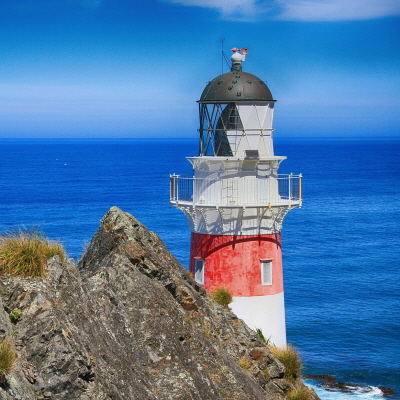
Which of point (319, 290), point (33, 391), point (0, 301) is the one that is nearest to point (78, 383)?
point (33, 391)

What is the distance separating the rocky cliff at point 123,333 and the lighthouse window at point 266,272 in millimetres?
10734

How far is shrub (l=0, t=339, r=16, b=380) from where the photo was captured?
293 inches

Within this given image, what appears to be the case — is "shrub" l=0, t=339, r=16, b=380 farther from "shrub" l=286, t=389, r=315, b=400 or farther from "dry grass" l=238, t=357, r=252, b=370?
"shrub" l=286, t=389, r=315, b=400

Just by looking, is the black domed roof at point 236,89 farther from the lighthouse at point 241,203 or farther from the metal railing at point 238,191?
the metal railing at point 238,191

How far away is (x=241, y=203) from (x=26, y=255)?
17.0 meters

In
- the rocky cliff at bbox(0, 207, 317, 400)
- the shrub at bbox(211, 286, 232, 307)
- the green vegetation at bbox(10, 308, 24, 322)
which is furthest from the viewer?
the shrub at bbox(211, 286, 232, 307)

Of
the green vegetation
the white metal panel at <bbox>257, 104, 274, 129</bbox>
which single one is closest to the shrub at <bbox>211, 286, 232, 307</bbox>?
the white metal panel at <bbox>257, 104, 274, 129</bbox>

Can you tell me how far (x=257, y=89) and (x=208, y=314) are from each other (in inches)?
533

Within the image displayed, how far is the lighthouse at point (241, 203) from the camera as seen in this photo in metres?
25.8

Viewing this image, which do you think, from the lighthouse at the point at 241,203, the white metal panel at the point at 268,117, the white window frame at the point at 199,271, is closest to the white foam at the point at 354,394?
the lighthouse at the point at 241,203

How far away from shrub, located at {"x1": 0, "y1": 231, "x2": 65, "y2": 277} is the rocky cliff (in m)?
0.16

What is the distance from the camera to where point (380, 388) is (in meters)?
35.7

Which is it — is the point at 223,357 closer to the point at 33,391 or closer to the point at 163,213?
the point at 33,391

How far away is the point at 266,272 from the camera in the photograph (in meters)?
26.0
